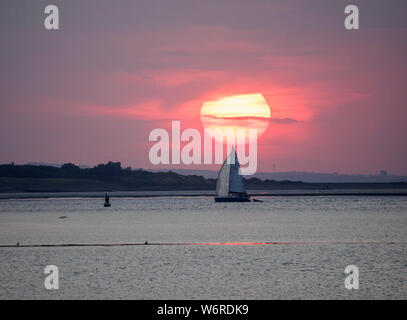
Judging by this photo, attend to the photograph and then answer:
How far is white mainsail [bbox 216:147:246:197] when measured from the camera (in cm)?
12025

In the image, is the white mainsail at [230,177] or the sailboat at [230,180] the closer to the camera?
the white mainsail at [230,177]

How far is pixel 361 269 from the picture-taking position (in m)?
29.6

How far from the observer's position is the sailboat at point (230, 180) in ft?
395

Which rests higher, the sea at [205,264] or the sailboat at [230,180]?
the sailboat at [230,180]

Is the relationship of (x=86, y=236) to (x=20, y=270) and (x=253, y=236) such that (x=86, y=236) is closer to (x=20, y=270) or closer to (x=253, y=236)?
(x=253, y=236)

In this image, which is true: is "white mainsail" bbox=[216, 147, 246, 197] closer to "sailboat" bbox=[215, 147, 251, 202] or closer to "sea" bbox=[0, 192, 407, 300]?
"sailboat" bbox=[215, 147, 251, 202]

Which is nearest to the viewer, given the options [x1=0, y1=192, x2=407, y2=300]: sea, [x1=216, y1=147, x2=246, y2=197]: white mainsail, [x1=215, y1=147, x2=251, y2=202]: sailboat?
[x1=0, y1=192, x2=407, y2=300]: sea

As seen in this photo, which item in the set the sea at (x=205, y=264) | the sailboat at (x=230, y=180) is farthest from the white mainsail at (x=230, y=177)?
the sea at (x=205, y=264)

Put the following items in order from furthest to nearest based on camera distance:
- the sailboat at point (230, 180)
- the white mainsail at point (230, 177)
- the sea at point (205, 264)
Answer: the sailboat at point (230, 180), the white mainsail at point (230, 177), the sea at point (205, 264)

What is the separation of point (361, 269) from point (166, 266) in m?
9.84

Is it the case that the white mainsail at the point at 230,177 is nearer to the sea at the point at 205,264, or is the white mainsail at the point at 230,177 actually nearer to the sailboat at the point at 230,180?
the sailboat at the point at 230,180

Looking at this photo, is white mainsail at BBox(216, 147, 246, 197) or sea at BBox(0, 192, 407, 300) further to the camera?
white mainsail at BBox(216, 147, 246, 197)

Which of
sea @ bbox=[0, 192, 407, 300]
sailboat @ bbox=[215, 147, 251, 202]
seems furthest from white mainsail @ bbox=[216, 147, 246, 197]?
sea @ bbox=[0, 192, 407, 300]
